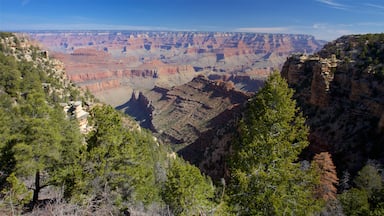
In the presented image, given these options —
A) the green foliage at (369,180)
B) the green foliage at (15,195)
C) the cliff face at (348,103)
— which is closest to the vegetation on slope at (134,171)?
the green foliage at (15,195)

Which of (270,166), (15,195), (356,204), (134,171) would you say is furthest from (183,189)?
(356,204)

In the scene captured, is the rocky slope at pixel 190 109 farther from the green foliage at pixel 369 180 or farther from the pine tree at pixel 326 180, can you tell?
the green foliage at pixel 369 180

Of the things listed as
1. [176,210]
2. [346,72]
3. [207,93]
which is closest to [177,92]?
[207,93]

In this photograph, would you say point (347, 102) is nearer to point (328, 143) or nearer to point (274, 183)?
point (328, 143)

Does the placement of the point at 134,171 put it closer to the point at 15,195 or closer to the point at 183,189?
the point at 183,189

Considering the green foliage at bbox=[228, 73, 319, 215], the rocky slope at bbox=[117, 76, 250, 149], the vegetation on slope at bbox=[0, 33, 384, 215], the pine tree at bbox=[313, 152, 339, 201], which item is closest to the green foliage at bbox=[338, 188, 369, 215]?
the vegetation on slope at bbox=[0, 33, 384, 215]

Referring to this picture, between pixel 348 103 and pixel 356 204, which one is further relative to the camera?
pixel 348 103
